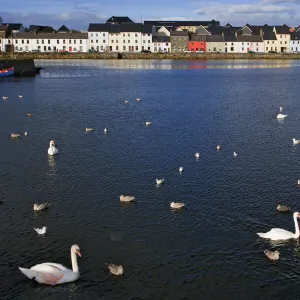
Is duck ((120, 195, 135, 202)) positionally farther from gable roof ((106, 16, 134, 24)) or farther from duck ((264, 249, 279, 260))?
gable roof ((106, 16, 134, 24))

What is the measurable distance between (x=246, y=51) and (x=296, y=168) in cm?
15800

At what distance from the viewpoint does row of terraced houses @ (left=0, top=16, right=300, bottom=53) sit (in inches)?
6654

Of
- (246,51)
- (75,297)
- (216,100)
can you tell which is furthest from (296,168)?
(246,51)

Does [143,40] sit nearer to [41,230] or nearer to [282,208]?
[282,208]

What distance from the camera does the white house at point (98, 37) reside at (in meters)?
171

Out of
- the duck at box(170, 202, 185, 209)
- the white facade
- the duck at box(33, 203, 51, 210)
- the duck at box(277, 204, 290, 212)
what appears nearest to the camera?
the duck at box(277, 204, 290, 212)

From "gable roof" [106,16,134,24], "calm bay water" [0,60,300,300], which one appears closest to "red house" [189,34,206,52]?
"gable roof" [106,16,134,24]

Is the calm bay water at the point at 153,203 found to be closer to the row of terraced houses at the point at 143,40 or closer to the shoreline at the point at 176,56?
the shoreline at the point at 176,56

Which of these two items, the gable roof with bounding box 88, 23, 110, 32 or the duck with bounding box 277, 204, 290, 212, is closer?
the duck with bounding box 277, 204, 290, 212

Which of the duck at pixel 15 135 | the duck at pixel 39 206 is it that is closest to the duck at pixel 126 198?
the duck at pixel 39 206

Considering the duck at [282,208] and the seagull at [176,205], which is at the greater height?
the seagull at [176,205]

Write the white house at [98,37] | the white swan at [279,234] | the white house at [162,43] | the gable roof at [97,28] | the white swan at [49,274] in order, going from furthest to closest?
1. the white house at [162,43]
2. the white house at [98,37]
3. the gable roof at [97,28]
4. the white swan at [279,234]
5. the white swan at [49,274]

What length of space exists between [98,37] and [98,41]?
1.41 m

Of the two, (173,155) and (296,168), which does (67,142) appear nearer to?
(173,155)
